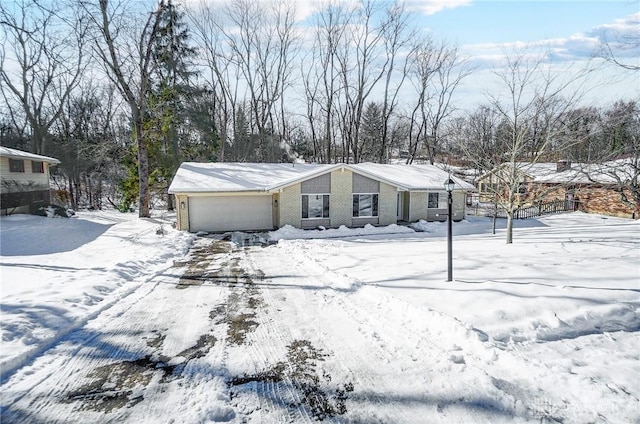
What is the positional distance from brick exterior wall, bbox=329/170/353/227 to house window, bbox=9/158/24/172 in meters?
16.3

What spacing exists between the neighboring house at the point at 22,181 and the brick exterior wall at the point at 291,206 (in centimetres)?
1329

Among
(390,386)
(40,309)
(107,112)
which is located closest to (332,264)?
(390,386)

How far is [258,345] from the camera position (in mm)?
4695

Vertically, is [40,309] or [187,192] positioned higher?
[187,192]

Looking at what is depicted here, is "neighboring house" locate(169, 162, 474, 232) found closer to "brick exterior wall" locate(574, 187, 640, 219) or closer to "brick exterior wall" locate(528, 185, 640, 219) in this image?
"brick exterior wall" locate(528, 185, 640, 219)

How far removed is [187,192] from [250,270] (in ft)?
25.1

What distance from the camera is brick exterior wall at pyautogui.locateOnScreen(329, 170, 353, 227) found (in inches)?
674

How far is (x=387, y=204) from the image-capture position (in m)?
18.3

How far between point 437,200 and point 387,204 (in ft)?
13.1

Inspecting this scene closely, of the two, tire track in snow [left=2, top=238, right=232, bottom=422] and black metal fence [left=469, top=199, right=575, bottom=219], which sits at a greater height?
black metal fence [left=469, top=199, right=575, bottom=219]

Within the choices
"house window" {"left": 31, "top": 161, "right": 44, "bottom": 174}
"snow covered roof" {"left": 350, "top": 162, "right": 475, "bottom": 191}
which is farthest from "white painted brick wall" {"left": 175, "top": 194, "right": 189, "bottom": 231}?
"house window" {"left": 31, "top": 161, "right": 44, "bottom": 174}

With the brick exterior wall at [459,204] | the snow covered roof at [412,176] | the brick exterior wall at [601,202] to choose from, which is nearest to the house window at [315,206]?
the snow covered roof at [412,176]

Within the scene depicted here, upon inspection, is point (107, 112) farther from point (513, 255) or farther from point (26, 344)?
point (513, 255)

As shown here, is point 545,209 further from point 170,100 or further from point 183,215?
point 170,100
